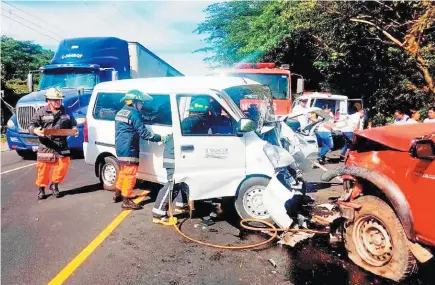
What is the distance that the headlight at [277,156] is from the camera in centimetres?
476

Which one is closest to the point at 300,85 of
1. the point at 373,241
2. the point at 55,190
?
the point at 55,190

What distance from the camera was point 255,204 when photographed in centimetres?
507

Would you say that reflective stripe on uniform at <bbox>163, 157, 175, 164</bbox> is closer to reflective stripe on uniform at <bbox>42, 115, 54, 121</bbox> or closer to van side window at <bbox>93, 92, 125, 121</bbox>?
van side window at <bbox>93, 92, 125, 121</bbox>

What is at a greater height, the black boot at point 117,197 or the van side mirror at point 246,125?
the van side mirror at point 246,125

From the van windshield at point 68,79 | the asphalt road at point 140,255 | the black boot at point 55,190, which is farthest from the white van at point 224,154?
the van windshield at point 68,79

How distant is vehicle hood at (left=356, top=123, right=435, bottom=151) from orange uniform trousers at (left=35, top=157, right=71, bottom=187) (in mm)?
4937

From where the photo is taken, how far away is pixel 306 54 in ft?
70.9

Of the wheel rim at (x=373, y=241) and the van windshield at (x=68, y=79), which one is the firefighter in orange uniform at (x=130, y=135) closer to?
the wheel rim at (x=373, y=241)

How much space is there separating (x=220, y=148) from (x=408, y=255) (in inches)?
101

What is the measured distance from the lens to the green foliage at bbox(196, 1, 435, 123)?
1449cm

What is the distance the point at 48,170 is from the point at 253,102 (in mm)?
3791

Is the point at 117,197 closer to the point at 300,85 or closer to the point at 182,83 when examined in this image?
the point at 182,83

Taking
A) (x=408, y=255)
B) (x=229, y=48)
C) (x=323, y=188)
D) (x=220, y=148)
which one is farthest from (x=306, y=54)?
(x=408, y=255)

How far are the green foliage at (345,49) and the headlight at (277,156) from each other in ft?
34.5
